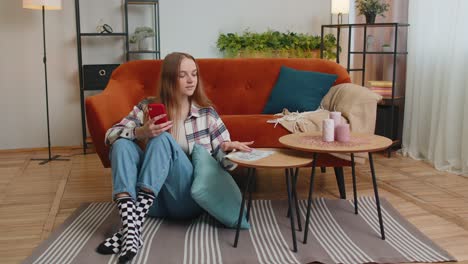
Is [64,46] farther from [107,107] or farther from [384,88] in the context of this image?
[384,88]

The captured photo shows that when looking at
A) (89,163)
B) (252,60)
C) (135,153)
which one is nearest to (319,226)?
(135,153)

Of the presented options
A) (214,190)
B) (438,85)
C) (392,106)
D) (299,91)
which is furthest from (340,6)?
(214,190)

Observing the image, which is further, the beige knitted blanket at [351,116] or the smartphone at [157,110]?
the beige knitted blanket at [351,116]

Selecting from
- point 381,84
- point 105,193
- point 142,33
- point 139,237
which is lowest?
point 105,193

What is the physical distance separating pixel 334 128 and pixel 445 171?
1.70 m

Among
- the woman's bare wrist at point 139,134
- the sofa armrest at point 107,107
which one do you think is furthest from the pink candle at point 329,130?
the sofa armrest at point 107,107

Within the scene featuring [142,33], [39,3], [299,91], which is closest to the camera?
[299,91]

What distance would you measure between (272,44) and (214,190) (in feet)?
8.91

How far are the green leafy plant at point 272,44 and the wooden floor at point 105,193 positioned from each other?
4.08ft

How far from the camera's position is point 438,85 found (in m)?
3.83

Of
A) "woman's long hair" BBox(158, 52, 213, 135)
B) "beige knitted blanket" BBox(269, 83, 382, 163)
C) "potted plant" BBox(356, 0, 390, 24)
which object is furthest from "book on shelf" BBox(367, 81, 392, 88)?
"woman's long hair" BBox(158, 52, 213, 135)

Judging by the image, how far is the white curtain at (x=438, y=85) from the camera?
3.61 m

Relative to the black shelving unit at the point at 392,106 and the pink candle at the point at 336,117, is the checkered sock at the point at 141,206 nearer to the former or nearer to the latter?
the pink candle at the point at 336,117

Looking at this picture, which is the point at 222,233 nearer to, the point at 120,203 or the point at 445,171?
→ the point at 120,203
